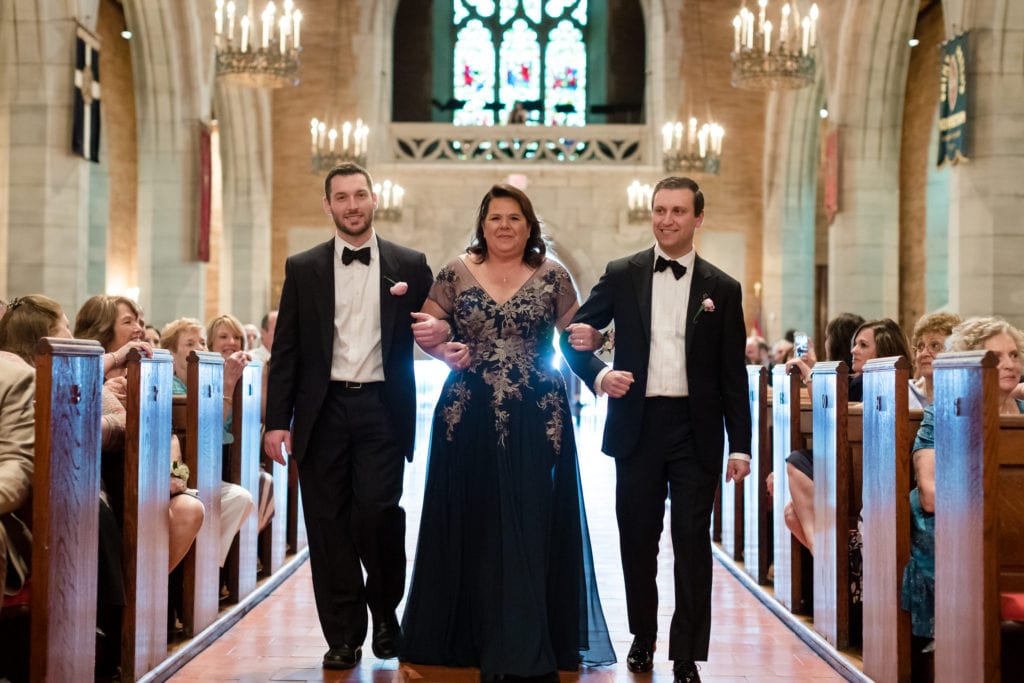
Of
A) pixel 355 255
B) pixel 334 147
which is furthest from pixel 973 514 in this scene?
pixel 334 147

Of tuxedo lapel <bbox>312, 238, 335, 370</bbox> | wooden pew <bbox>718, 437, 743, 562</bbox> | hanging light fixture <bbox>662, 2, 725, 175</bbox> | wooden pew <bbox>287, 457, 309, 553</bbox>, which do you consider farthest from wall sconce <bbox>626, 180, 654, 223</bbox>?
tuxedo lapel <bbox>312, 238, 335, 370</bbox>

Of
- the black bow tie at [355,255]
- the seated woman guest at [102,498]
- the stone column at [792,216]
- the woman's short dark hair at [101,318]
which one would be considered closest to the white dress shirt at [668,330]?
the black bow tie at [355,255]

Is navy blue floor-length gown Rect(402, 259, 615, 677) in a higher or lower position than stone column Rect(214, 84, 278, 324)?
lower

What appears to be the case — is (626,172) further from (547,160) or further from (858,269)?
(858,269)

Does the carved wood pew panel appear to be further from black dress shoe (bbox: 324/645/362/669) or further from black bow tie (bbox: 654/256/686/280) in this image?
black bow tie (bbox: 654/256/686/280)

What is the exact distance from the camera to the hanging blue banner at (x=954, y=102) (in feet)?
35.3

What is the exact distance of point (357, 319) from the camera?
472 centimetres

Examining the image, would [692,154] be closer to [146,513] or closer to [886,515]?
[886,515]

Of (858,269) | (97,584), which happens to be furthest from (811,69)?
(97,584)

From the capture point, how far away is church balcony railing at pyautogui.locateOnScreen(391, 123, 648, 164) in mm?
20297

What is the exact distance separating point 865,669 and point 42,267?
27.4 feet

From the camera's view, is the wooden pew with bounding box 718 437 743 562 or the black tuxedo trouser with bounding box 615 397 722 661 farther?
the wooden pew with bounding box 718 437 743 562

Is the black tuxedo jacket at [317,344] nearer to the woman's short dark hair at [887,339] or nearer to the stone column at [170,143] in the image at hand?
the woman's short dark hair at [887,339]

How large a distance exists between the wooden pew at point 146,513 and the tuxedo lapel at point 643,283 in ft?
5.55
